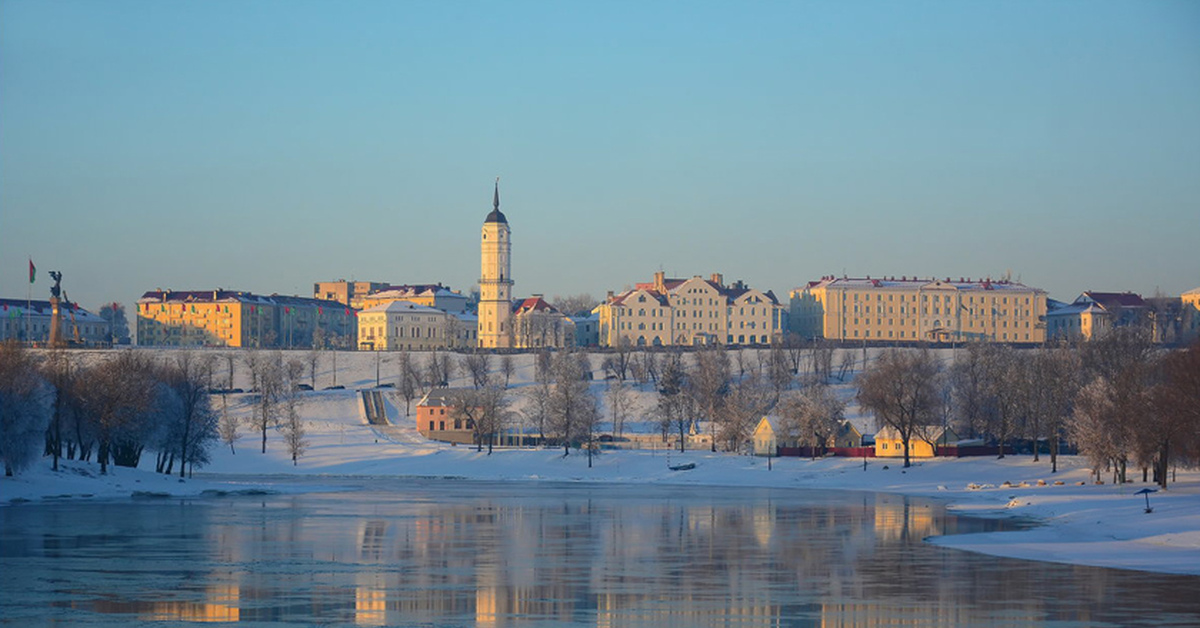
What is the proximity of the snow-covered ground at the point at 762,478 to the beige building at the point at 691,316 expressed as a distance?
6100 centimetres

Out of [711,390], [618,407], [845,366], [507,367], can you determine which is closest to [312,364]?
[507,367]

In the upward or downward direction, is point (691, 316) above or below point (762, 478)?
above

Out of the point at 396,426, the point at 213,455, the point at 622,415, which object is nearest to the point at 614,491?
the point at 213,455

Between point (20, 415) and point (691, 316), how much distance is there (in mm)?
139456

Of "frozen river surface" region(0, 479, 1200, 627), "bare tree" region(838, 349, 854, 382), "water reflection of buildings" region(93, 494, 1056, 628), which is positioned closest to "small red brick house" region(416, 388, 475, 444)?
"bare tree" region(838, 349, 854, 382)

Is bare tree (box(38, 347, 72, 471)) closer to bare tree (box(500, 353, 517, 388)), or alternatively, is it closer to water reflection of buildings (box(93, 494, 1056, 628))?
water reflection of buildings (box(93, 494, 1056, 628))

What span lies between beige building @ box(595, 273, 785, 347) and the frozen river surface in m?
135

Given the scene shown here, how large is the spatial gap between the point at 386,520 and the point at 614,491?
81.1 ft

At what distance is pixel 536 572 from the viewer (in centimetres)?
3656

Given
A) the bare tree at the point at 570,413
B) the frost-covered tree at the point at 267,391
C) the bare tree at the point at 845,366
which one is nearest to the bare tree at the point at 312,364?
the frost-covered tree at the point at 267,391

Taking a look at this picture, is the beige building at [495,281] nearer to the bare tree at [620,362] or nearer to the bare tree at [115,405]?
the bare tree at [620,362]

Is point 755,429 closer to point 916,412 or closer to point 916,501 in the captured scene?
point 916,412

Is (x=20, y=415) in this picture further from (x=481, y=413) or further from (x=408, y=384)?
(x=408, y=384)

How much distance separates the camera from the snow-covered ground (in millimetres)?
43988
